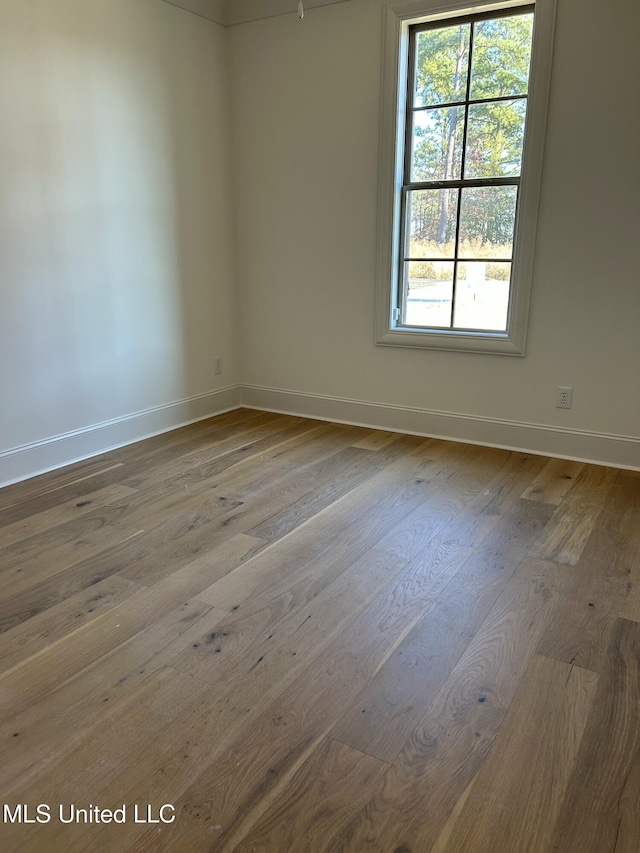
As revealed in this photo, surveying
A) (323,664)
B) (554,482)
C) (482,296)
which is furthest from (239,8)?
(323,664)

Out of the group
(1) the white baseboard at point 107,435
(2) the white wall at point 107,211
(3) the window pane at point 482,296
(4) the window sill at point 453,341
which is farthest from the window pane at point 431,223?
(1) the white baseboard at point 107,435

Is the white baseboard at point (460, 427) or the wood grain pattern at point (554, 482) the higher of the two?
the white baseboard at point (460, 427)

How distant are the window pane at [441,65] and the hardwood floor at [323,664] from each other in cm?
217

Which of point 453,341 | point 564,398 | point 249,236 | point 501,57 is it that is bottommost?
point 564,398

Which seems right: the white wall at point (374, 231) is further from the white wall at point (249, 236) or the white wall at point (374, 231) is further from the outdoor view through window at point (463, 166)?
the outdoor view through window at point (463, 166)

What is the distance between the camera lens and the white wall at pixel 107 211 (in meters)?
3.03

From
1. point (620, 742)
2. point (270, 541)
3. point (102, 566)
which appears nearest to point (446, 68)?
point (270, 541)

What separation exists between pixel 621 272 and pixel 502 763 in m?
2.57

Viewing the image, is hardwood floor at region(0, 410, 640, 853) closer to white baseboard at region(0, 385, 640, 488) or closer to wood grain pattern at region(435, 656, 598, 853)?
wood grain pattern at region(435, 656, 598, 853)

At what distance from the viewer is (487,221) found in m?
3.53

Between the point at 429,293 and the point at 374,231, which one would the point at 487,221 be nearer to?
the point at 429,293

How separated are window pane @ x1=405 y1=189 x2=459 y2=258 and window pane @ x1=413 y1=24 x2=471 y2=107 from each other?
19.9 inches

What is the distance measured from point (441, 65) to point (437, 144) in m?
0.41

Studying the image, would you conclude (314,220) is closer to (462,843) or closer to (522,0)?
(522,0)
